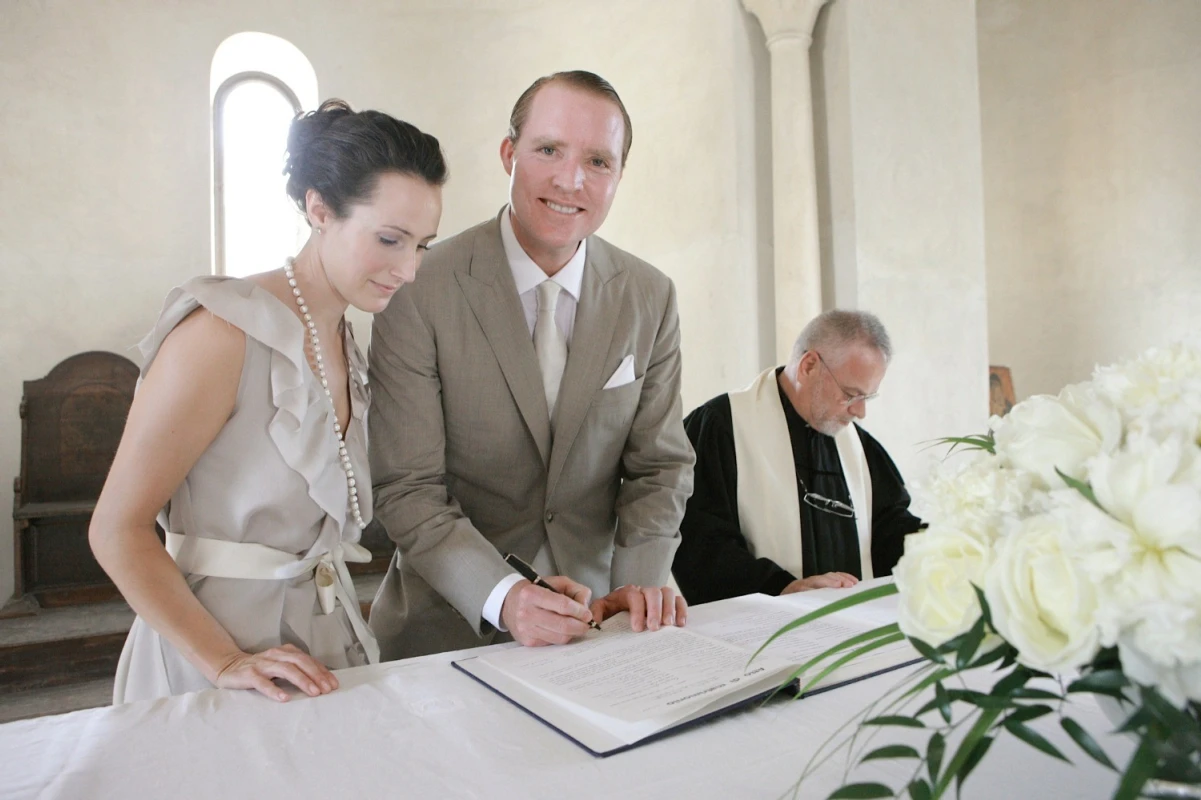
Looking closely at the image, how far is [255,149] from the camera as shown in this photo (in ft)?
26.1

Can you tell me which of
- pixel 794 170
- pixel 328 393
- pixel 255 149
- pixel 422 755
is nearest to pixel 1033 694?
pixel 422 755

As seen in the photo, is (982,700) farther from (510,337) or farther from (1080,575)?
(510,337)

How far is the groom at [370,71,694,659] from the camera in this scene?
2.11 m

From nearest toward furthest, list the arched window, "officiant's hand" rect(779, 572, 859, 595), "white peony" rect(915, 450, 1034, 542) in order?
1. "white peony" rect(915, 450, 1034, 542)
2. "officiant's hand" rect(779, 572, 859, 595)
3. the arched window

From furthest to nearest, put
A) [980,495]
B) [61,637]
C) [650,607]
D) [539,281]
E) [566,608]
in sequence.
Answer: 1. [61,637]
2. [539,281]
3. [650,607]
4. [566,608]
5. [980,495]

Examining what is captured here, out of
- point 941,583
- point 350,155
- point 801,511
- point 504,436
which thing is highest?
point 350,155

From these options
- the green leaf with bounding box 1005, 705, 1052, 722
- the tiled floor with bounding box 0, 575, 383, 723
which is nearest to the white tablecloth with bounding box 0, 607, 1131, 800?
the green leaf with bounding box 1005, 705, 1052, 722

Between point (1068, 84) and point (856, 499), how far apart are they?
770 centimetres

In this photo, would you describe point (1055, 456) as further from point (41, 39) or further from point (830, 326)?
point (41, 39)

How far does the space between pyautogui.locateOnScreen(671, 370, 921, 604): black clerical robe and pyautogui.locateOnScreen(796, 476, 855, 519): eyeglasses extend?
0.05 ft

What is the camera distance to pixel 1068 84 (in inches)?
359

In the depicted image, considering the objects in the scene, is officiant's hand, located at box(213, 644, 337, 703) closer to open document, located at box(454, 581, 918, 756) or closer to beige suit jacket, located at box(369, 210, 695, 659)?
open document, located at box(454, 581, 918, 756)

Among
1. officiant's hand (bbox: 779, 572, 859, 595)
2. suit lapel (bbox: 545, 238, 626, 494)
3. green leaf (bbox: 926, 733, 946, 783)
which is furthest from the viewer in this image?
officiant's hand (bbox: 779, 572, 859, 595)

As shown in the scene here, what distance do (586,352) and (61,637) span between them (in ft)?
15.3
